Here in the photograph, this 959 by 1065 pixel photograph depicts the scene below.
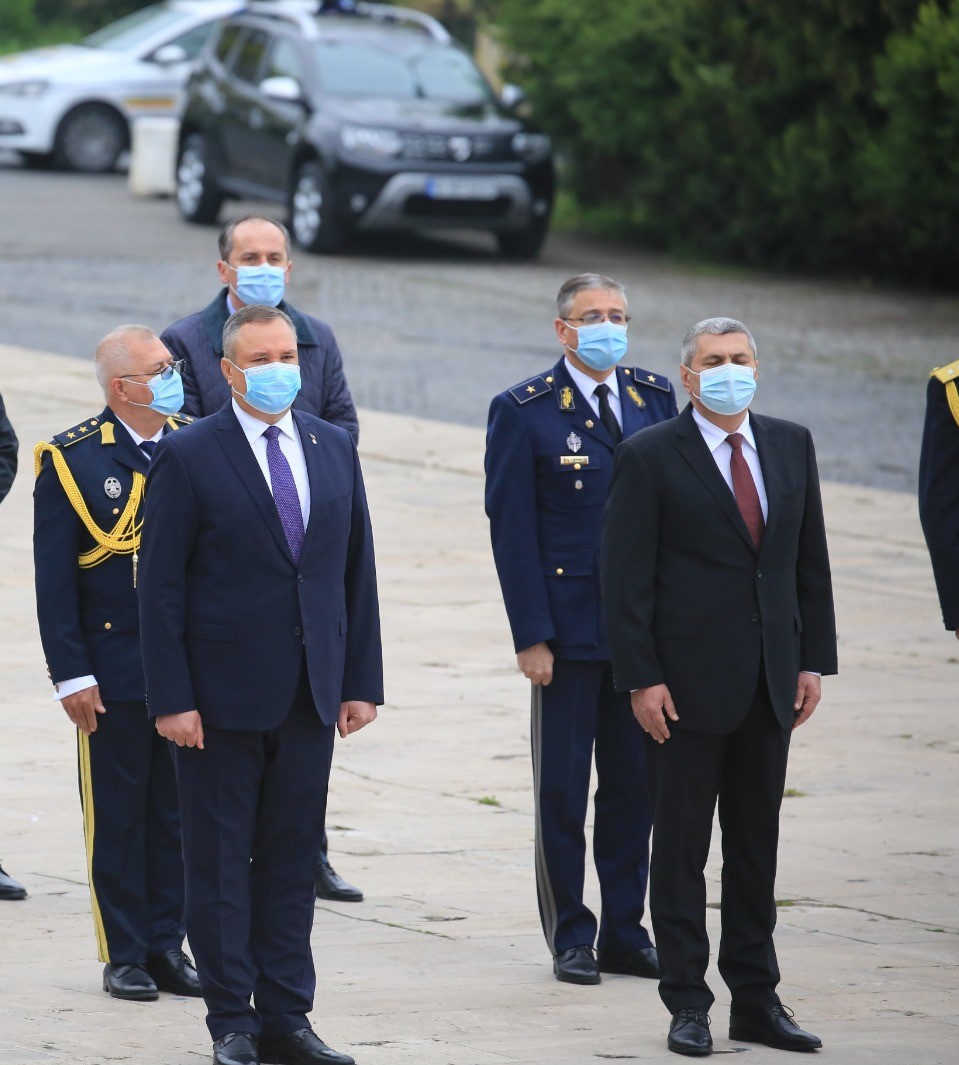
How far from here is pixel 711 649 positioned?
19.1 ft

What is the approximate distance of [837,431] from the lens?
1548 cm

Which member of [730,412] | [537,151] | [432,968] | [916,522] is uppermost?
[537,151]

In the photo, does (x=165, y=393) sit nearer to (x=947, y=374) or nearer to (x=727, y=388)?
(x=727, y=388)

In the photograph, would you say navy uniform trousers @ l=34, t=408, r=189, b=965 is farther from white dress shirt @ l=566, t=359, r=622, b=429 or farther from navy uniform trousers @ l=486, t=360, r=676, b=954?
white dress shirt @ l=566, t=359, r=622, b=429

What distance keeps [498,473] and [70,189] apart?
2109 centimetres

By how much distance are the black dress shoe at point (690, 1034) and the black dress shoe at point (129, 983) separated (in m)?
1.41

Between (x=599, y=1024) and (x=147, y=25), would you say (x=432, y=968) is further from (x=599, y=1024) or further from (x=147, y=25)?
(x=147, y=25)

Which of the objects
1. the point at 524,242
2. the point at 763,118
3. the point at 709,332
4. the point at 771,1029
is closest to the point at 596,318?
the point at 709,332

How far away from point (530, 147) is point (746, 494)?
627 inches

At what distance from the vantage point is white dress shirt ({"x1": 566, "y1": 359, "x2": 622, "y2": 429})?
679 cm

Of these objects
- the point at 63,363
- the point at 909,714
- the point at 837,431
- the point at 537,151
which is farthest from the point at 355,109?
the point at 909,714

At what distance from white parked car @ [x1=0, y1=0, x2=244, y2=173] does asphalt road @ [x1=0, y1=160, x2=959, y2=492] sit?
9.99 feet

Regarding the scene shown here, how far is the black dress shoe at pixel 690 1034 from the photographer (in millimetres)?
5660

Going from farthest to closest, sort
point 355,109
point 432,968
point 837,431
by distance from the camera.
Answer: point 355,109, point 837,431, point 432,968
